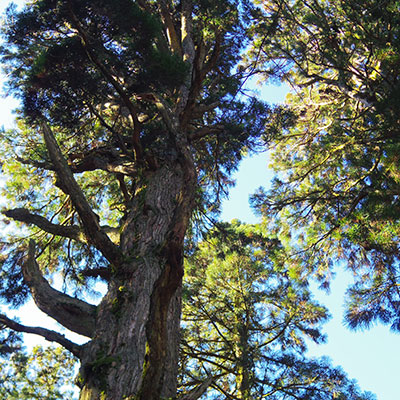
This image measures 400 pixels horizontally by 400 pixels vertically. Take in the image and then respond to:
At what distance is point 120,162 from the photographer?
4.91m

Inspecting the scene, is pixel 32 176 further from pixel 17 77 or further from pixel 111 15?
pixel 111 15

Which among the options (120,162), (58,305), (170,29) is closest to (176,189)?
(120,162)

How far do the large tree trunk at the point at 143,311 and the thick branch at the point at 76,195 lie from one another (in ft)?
1.17

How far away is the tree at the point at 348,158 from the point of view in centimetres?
544

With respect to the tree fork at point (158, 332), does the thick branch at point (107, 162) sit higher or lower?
higher

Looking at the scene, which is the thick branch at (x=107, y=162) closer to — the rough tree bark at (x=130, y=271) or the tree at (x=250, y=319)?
the rough tree bark at (x=130, y=271)

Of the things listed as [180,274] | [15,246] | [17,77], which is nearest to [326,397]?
[180,274]

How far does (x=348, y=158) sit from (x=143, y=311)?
5681mm

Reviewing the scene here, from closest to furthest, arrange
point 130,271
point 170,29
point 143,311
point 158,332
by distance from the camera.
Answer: point 158,332, point 143,311, point 130,271, point 170,29

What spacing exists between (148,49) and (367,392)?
6066mm

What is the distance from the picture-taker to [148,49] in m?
4.92

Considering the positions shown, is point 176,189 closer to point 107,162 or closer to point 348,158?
point 107,162

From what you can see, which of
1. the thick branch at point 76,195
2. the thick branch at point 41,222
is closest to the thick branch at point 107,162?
the thick branch at point 41,222

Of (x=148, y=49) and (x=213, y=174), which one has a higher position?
(x=213, y=174)
